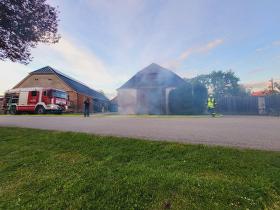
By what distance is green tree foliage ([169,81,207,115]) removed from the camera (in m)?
22.4

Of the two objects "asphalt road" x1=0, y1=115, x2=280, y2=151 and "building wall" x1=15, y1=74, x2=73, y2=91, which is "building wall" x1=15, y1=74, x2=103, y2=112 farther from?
"asphalt road" x1=0, y1=115, x2=280, y2=151

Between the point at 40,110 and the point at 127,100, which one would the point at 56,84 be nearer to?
the point at 127,100

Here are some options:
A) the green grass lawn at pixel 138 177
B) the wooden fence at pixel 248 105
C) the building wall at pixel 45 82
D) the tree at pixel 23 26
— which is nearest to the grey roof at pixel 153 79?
the wooden fence at pixel 248 105

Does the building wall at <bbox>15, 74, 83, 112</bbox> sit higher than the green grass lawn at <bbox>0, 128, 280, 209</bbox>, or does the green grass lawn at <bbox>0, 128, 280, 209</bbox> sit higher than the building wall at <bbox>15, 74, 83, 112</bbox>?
the building wall at <bbox>15, 74, 83, 112</bbox>

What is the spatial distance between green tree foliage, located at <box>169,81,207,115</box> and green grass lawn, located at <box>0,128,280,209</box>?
1800 centimetres

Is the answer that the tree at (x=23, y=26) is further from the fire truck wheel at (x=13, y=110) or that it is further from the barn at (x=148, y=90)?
the barn at (x=148, y=90)

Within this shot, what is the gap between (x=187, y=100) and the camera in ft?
73.8

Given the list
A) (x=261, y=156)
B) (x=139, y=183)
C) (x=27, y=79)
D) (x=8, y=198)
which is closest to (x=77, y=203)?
(x=139, y=183)

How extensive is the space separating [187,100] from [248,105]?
826cm

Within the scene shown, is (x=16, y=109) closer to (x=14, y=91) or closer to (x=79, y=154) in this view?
(x=14, y=91)

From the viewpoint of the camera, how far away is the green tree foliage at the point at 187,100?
22375 mm

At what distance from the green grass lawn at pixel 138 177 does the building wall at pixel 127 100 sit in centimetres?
2270

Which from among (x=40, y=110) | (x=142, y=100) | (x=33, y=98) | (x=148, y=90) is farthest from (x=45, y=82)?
(x=148, y=90)

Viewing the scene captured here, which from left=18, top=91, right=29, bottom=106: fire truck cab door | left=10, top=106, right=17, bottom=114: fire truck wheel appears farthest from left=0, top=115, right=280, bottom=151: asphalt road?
left=10, top=106, right=17, bottom=114: fire truck wheel
